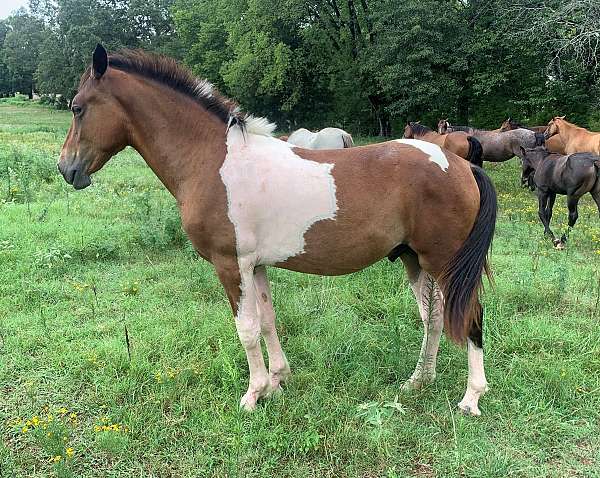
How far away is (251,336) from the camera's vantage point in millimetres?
2877

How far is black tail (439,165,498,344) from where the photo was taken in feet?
9.13

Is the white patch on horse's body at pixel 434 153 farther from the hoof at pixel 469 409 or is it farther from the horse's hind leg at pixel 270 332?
the hoof at pixel 469 409

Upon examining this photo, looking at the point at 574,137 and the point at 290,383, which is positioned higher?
the point at 574,137

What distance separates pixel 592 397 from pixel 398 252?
1527 millimetres

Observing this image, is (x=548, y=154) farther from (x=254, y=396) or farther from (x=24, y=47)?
(x=24, y=47)

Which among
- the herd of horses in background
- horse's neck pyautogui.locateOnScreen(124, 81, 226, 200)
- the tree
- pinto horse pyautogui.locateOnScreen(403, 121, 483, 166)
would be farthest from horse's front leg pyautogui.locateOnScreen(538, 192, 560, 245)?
the tree

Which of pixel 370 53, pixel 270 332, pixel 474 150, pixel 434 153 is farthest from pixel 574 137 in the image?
pixel 370 53

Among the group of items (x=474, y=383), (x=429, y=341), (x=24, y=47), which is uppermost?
(x=24, y=47)

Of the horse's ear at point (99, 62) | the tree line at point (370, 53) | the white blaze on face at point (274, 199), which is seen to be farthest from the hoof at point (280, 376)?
the tree line at point (370, 53)

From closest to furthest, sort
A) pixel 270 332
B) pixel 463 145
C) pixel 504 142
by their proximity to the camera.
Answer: pixel 270 332
pixel 463 145
pixel 504 142

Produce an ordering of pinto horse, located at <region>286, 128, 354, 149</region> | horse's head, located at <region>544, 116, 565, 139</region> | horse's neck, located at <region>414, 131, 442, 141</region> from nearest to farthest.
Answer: pinto horse, located at <region>286, 128, 354, 149</region> < horse's head, located at <region>544, 116, 565, 139</region> < horse's neck, located at <region>414, 131, 442, 141</region>

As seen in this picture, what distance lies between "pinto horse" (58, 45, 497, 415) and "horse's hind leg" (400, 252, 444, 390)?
0.03 metres

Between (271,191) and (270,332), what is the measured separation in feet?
3.37

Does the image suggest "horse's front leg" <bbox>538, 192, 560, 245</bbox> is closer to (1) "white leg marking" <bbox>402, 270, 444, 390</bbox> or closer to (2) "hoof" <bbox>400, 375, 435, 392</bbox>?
(1) "white leg marking" <bbox>402, 270, 444, 390</bbox>
